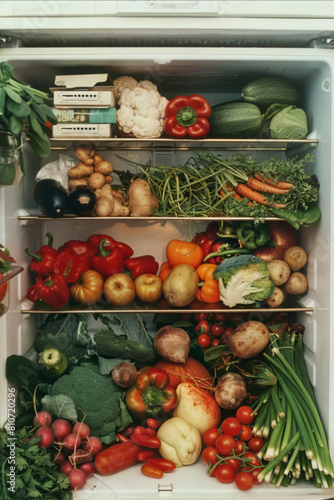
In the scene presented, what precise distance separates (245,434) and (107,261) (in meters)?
0.99

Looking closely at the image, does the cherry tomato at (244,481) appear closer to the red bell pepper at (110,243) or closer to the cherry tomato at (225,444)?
the cherry tomato at (225,444)

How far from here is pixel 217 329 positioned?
7.15 feet

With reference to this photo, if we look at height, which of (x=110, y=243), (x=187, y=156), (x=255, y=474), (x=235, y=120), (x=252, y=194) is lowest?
(x=255, y=474)

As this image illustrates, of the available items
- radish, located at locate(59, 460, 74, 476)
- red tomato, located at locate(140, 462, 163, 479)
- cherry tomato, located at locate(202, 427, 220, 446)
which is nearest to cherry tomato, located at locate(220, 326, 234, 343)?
cherry tomato, located at locate(202, 427, 220, 446)

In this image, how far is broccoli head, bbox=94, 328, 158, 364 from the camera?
6.88 ft

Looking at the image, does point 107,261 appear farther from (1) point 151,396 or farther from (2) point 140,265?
(1) point 151,396

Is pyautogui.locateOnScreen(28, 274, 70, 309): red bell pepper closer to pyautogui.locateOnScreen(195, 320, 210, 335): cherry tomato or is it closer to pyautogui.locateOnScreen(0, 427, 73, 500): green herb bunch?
pyautogui.locateOnScreen(0, 427, 73, 500): green herb bunch

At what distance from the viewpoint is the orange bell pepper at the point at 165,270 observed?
2.18 metres

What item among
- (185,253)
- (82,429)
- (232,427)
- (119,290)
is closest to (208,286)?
(185,253)

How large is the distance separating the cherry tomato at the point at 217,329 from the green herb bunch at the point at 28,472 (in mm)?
925

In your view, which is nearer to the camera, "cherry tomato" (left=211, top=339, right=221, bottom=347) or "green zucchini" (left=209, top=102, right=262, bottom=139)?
"green zucchini" (left=209, top=102, right=262, bottom=139)

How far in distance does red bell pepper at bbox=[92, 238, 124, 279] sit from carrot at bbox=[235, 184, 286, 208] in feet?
2.13

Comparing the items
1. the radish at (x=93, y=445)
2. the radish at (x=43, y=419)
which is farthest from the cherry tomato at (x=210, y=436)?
the radish at (x=43, y=419)

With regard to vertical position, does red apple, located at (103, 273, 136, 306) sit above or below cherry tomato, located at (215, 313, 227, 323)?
above
